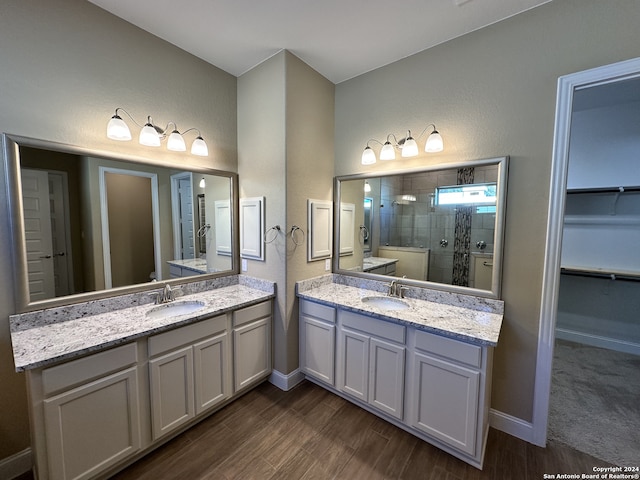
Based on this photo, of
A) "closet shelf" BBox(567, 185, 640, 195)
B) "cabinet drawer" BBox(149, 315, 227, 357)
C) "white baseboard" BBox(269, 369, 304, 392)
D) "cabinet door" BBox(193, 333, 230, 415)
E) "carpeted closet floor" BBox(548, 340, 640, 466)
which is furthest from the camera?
"closet shelf" BBox(567, 185, 640, 195)

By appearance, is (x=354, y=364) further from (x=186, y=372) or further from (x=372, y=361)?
(x=186, y=372)

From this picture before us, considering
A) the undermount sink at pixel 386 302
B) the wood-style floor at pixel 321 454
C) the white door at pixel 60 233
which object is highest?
the white door at pixel 60 233

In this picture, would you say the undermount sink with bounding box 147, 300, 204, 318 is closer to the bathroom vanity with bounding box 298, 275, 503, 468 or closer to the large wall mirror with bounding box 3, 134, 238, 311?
the large wall mirror with bounding box 3, 134, 238, 311

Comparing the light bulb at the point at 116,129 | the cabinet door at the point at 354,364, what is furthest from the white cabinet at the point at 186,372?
the light bulb at the point at 116,129

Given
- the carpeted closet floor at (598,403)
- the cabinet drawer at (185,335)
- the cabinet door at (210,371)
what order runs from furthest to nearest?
the cabinet door at (210,371) → the carpeted closet floor at (598,403) → the cabinet drawer at (185,335)

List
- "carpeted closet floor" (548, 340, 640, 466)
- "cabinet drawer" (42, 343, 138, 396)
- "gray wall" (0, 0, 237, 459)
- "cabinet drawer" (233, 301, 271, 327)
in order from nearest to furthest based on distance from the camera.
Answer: "cabinet drawer" (42, 343, 138, 396)
"gray wall" (0, 0, 237, 459)
"carpeted closet floor" (548, 340, 640, 466)
"cabinet drawer" (233, 301, 271, 327)

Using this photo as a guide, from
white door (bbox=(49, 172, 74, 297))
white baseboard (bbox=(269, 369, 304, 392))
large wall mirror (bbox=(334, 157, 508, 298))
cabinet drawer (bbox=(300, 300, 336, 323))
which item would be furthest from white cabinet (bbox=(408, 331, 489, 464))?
white door (bbox=(49, 172, 74, 297))

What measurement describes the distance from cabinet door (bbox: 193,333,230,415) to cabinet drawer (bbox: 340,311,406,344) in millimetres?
953

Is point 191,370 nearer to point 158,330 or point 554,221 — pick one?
point 158,330

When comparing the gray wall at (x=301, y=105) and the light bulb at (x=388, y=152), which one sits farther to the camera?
the light bulb at (x=388, y=152)

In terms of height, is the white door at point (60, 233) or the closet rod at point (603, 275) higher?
the white door at point (60, 233)

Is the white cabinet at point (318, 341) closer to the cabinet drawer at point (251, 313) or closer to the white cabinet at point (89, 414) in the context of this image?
the cabinet drawer at point (251, 313)

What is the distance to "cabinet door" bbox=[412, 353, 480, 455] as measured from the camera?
1516 mm

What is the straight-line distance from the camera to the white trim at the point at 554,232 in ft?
4.95
